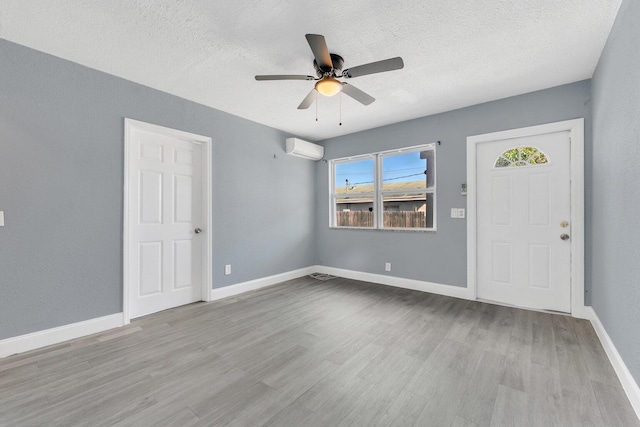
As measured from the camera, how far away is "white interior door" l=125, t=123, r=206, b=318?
120 inches

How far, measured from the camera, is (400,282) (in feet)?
13.8

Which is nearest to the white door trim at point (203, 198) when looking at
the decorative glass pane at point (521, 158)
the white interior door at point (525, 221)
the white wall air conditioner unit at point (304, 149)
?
the white wall air conditioner unit at point (304, 149)

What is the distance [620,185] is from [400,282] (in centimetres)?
279

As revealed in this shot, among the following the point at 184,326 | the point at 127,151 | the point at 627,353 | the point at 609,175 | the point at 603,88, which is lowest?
the point at 184,326

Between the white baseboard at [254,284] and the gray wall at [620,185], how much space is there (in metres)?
3.89

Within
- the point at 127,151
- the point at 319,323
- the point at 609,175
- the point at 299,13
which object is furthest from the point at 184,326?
the point at 609,175

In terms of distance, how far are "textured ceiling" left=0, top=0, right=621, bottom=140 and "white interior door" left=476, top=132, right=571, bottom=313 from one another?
A: 2.54 feet

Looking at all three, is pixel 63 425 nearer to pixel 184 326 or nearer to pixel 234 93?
pixel 184 326

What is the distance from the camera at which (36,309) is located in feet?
7.64

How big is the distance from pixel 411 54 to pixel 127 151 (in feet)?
10.1

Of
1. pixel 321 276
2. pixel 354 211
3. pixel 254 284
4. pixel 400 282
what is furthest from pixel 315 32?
pixel 321 276

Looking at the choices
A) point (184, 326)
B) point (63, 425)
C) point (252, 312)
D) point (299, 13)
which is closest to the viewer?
point (63, 425)

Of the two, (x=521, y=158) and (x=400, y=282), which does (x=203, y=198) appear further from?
(x=521, y=158)

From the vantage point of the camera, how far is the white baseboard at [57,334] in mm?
2209
